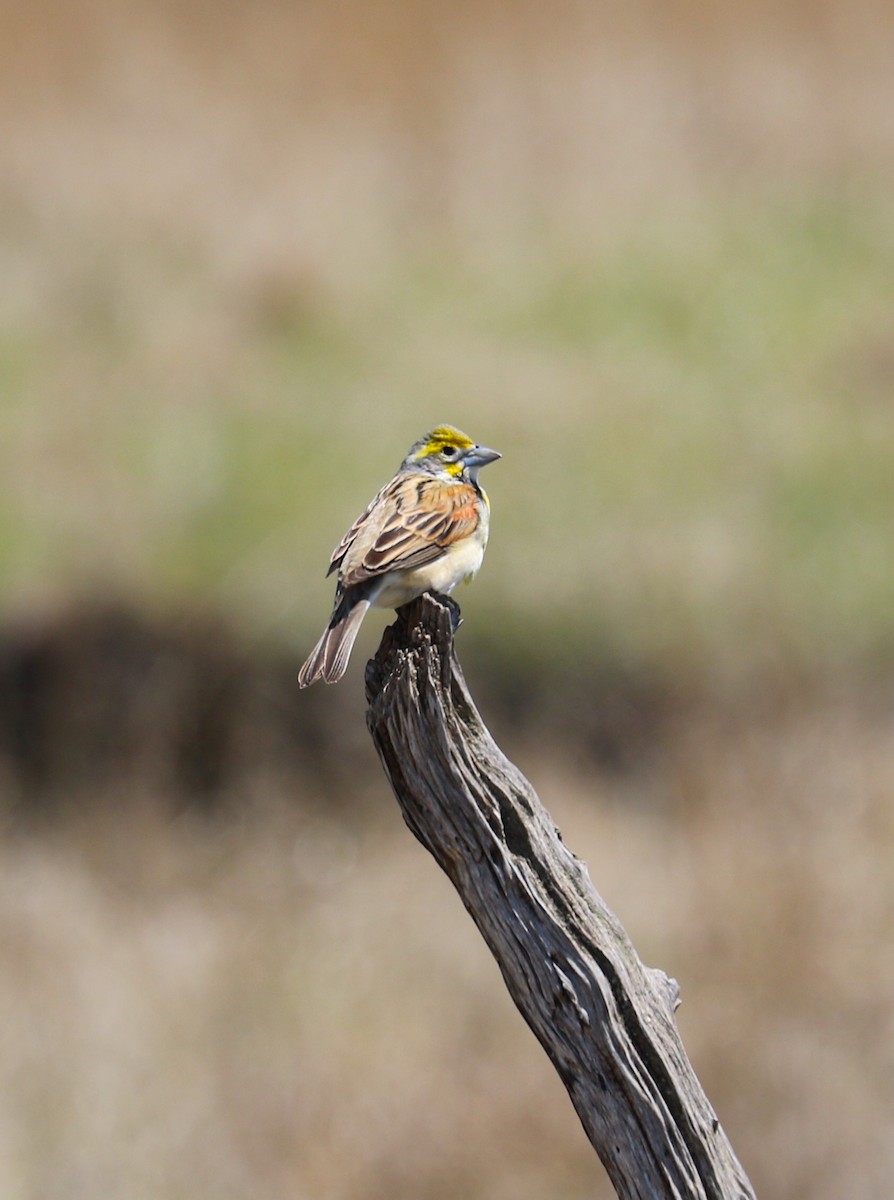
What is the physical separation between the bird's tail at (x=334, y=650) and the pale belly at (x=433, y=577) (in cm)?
10

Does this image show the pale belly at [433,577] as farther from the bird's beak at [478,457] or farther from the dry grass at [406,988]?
the dry grass at [406,988]

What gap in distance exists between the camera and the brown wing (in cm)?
548

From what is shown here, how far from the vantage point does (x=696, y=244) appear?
69.7 feet

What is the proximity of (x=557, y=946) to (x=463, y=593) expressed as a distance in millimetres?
11387

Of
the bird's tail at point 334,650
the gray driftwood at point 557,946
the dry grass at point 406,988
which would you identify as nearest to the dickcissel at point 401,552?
the bird's tail at point 334,650

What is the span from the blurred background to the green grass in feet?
0.19

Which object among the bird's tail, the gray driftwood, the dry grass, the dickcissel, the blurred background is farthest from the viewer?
the blurred background

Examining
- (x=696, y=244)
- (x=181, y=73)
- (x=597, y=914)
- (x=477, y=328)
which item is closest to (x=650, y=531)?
(x=477, y=328)

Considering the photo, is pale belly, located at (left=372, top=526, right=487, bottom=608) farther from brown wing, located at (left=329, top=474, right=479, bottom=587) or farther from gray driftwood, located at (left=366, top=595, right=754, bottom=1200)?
gray driftwood, located at (left=366, top=595, right=754, bottom=1200)

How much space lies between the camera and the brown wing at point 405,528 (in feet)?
18.0

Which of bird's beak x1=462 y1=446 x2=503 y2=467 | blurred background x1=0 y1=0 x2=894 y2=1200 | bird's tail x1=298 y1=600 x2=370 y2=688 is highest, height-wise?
blurred background x1=0 y1=0 x2=894 y2=1200

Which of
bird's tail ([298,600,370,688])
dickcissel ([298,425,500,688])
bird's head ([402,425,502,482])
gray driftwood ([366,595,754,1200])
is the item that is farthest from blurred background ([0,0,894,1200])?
gray driftwood ([366,595,754,1200])

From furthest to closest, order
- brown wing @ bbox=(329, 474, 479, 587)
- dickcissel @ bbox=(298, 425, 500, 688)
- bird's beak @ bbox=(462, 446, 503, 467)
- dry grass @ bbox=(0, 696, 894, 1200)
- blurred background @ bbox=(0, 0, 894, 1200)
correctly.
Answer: blurred background @ bbox=(0, 0, 894, 1200) < dry grass @ bbox=(0, 696, 894, 1200) < bird's beak @ bbox=(462, 446, 503, 467) < brown wing @ bbox=(329, 474, 479, 587) < dickcissel @ bbox=(298, 425, 500, 688)

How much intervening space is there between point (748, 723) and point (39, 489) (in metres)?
7.82
